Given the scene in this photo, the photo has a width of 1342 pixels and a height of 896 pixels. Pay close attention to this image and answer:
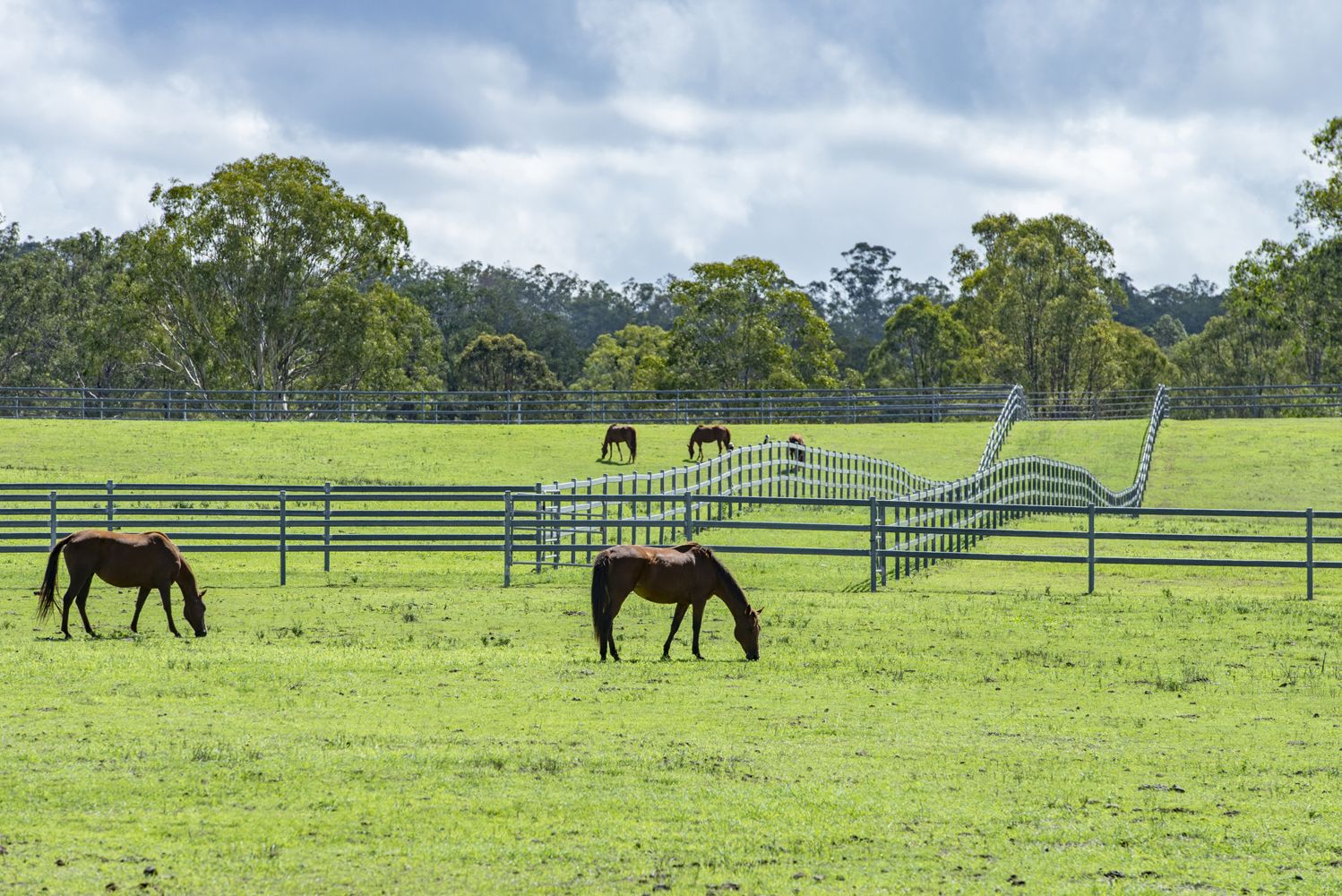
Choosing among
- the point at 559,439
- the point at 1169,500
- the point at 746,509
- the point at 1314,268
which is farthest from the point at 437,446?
the point at 1314,268

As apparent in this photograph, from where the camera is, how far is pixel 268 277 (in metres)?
58.4

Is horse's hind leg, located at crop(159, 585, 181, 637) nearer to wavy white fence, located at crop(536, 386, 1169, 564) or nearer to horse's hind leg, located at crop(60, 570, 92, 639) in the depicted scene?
horse's hind leg, located at crop(60, 570, 92, 639)

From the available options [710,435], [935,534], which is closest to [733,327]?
[710,435]

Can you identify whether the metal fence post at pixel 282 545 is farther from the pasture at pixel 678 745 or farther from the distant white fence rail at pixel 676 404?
the distant white fence rail at pixel 676 404

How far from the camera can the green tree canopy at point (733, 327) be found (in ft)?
222

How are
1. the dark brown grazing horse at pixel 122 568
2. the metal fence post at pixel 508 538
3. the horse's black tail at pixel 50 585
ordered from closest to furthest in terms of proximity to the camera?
the horse's black tail at pixel 50 585 < the dark brown grazing horse at pixel 122 568 < the metal fence post at pixel 508 538

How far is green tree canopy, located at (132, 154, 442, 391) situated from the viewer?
58000mm

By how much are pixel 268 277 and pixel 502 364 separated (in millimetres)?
23539

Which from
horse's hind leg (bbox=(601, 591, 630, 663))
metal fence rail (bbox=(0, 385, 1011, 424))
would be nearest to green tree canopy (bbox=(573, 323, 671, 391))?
metal fence rail (bbox=(0, 385, 1011, 424))

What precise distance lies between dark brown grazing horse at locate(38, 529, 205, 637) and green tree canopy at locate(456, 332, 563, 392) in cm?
6565

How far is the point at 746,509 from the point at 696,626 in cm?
1627

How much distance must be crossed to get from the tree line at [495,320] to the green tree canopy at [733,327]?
0.27 feet

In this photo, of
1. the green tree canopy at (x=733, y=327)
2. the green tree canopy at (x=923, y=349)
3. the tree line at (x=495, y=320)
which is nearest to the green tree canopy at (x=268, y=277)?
the tree line at (x=495, y=320)

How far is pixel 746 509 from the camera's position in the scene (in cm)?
2989
